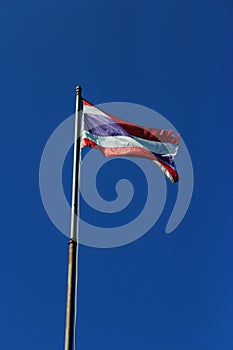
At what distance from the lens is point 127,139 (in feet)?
52.3

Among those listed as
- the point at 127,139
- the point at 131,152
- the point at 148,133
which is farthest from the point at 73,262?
the point at 148,133

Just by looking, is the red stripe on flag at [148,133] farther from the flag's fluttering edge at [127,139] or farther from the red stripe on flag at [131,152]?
the red stripe on flag at [131,152]

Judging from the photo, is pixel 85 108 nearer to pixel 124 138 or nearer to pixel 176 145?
pixel 124 138

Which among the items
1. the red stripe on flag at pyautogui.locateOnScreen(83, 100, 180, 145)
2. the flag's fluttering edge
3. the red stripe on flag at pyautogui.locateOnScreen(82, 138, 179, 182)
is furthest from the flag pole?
the red stripe on flag at pyautogui.locateOnScreen(83, 100, 180, 145)

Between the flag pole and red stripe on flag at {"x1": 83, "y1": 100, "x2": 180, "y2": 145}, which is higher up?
red stripe on flag at {"x1": 83, "y1": 100, "x2": 180, "y2": 145}

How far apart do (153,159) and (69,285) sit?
5.49m

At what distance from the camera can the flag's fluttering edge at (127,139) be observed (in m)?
15.2

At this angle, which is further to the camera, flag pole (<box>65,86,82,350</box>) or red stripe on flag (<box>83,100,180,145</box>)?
red stripe on flag (<box>83,100,180,145</box>)

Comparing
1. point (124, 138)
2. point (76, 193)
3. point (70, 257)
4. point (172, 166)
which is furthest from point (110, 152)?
point (70, 257)

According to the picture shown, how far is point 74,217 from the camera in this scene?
12.5 meters

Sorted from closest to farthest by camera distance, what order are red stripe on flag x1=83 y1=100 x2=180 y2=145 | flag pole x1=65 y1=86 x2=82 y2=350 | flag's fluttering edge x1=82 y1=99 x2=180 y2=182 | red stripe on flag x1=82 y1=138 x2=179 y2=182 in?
flag pole x1=65 y1=86 x2=82 y2=350 → flag's fluttering edge x1=82 y1=99 x2=180 y2=182 → red stripe on flag x1=82 y1=138 x2=179 y2=182 → red stripe on flag x1=83 y1=100 x2=180 y2=145

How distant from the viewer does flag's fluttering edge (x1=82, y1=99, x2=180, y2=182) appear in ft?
50.0

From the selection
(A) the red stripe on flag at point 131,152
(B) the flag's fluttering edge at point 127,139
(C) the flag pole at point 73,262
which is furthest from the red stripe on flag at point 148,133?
(C) the flag pole at point 73,262

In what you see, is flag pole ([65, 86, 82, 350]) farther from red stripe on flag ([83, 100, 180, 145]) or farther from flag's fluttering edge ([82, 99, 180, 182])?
red stripe on flag ([83, 100, 180, 145])
